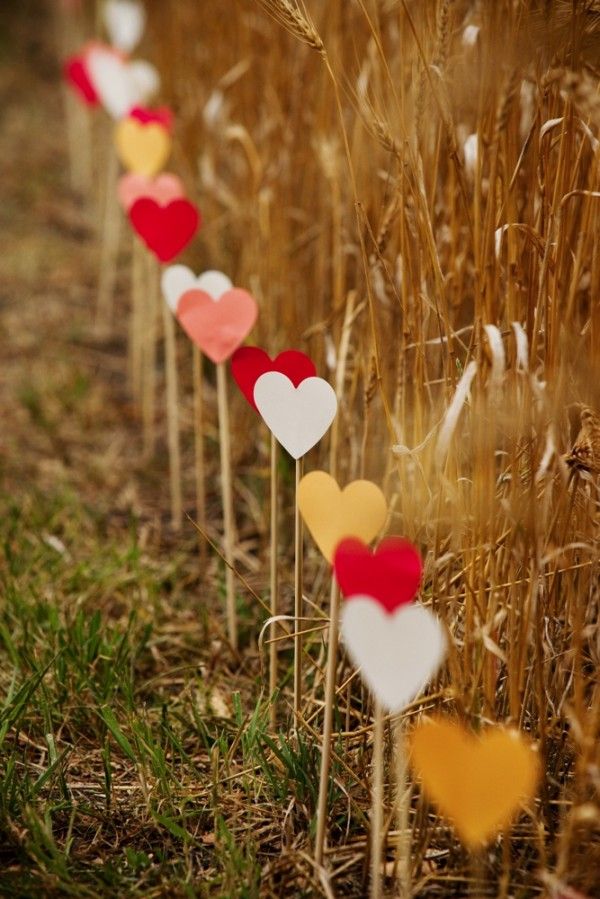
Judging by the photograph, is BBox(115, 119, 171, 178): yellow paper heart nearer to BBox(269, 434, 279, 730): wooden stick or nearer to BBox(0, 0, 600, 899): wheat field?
BBox(0, 0, 600, 899): wheat field

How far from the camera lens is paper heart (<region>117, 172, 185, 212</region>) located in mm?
1472

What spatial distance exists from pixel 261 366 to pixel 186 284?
0.97 feet

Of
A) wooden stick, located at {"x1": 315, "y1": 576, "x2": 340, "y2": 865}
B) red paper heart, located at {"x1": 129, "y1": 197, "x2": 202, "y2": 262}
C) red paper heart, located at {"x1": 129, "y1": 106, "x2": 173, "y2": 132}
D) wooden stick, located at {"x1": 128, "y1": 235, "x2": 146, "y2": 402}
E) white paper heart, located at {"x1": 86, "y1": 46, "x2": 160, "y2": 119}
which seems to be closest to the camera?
wooden stick, located at {"x1": 315, "y1": 576, "x2": 340, "y2": 865}

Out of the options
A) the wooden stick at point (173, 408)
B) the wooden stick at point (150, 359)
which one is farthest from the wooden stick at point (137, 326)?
the wooden stick at point (173, 408)

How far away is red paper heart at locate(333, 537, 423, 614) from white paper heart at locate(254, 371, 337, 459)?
0.60ft

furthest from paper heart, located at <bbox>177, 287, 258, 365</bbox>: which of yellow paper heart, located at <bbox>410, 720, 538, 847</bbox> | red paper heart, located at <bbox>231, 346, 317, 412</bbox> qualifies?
yellow paper heart, located at <bbox>410, 720, 538, 847</bbox>

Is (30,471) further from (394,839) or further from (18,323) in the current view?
(394,839)

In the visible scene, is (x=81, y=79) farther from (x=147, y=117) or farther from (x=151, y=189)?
(x=151, y=189)

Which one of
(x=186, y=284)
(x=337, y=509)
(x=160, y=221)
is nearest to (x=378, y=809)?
(x=337, y=509)

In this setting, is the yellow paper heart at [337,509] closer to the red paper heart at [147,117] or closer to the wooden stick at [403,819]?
the wooden stick at [403,819]

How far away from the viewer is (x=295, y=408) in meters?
0.89

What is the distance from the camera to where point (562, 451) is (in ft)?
2.99

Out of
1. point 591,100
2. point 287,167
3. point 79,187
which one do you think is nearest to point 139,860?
point 591,100

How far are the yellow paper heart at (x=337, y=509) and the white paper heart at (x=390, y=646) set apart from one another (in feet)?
0.35
